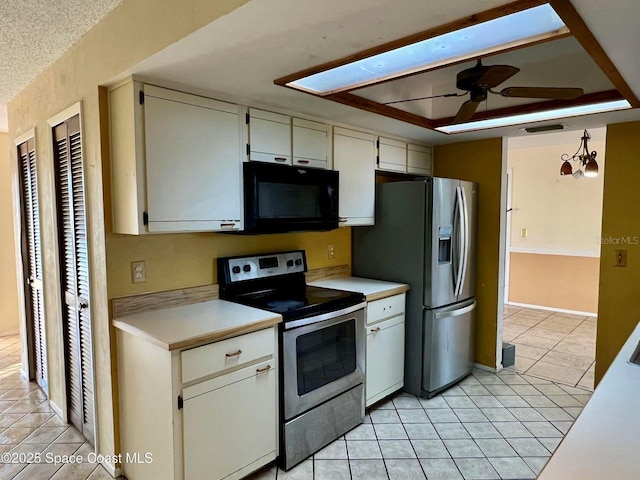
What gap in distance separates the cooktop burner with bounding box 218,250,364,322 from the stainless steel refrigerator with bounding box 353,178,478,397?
69 centimetres

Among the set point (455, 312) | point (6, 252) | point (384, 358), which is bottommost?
point (384, 358)

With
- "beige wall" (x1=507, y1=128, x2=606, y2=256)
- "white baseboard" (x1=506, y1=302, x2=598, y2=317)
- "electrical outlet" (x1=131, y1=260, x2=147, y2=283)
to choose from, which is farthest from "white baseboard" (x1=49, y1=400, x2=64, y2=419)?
"white baseboard" (x1=506, y1=302, x2=598, y2=317)

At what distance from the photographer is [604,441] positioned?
106 centimetres

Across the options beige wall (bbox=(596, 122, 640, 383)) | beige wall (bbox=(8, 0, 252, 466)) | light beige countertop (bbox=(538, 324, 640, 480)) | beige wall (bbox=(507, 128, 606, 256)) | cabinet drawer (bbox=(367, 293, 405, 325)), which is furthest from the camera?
beige wall (bbox=(507, 128, 606, 256))

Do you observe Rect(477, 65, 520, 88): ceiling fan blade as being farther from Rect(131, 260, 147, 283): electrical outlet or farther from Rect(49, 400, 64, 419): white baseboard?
Rect(49, 400, 64, 419): white baseboard

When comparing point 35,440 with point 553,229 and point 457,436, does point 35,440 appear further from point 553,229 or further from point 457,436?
point 553,229

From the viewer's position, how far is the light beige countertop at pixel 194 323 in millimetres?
1840

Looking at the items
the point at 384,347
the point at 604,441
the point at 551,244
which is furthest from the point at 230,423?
the point at 551,244

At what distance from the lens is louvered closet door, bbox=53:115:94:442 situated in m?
2.35

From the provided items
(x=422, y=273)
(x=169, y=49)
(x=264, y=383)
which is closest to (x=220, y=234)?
(x=264, y=383)

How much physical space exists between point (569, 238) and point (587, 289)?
28.7 inches

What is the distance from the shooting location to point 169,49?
1.64 metres

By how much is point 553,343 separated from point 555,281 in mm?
1606

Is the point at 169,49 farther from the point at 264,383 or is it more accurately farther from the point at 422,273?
the point at 422,273
